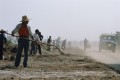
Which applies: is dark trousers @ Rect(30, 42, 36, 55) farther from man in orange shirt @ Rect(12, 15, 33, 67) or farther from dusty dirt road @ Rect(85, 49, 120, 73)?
man in orange shirt @ Rect(12, 15, 33, 67)

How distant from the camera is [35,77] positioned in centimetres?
1241

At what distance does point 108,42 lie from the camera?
47562 millimetres

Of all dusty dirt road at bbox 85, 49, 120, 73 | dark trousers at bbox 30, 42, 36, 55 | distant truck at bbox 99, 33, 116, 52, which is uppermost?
distant truck at bbox 99, 33, 116, 52

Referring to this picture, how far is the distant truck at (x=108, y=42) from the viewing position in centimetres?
4688

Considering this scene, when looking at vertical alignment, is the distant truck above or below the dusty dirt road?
above

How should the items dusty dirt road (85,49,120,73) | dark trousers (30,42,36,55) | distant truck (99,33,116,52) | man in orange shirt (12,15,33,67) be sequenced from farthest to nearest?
distant truck (99,33,116,52) < dark trousers (30,42,36,55) < dusty dirt road (85,49,120,73) < man in orange shirt (12,15,33,67)

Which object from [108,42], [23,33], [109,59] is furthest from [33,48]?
[108,42]

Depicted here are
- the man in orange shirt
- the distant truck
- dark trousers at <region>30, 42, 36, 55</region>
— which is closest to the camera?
the man in orange shirt

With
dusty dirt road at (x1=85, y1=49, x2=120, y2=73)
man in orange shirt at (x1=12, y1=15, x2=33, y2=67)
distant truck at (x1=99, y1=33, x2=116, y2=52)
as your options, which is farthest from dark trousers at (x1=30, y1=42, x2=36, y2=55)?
distant truck at (x1=99, y1=33, x2=116, y2=52)

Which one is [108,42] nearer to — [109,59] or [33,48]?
[109,59]

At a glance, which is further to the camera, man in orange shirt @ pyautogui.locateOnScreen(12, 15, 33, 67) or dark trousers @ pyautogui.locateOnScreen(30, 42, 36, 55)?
dark trousers @ pyautogui.locateOnScreen(30, 42, 36, 55)

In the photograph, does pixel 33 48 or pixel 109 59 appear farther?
pixel 33 48

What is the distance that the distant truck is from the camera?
46.9 meters

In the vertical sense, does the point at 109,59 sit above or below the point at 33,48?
below
